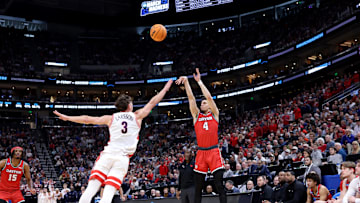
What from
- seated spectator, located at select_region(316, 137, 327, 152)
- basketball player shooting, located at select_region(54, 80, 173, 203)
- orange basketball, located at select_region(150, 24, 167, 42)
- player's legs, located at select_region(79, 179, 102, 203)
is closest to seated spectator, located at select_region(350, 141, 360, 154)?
seated spectator, located at select_region(316, 137, 327, 152)

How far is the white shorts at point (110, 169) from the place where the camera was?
22.2 feet

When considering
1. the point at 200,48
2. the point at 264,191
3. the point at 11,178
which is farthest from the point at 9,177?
the point at 200,48

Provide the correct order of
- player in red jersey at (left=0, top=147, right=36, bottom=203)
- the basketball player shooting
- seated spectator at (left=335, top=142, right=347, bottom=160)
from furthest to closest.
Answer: seated spectator at (left=335, top=142, right=347, bottom=160), player in red jersey at (left=0, top=147, right=36, bottom=203), the basketball player shooting

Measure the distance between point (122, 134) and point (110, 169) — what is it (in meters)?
0.65

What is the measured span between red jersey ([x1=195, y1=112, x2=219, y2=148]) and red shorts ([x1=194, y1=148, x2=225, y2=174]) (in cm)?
19

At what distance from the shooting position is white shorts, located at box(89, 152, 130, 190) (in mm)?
6762

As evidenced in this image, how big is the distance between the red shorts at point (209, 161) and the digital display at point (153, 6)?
112ft

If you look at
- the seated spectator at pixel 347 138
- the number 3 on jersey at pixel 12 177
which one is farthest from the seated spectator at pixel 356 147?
the number 3 on jersey at pixel 12 177

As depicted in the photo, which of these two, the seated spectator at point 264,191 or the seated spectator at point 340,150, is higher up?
the seated spectator at point 340,150

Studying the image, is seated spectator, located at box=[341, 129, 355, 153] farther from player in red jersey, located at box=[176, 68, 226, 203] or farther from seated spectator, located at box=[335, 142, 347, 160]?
player in red jersey, located at box=[176, 68, 226, 203]

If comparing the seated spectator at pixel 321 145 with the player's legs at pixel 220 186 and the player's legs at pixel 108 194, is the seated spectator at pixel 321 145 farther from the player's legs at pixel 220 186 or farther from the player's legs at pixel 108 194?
the player's legs at pixel 108 194

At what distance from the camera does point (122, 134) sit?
23.2 ft

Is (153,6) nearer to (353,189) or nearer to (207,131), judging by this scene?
(207,131)

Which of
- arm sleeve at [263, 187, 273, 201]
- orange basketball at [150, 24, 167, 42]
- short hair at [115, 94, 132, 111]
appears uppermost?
orange basketball at [150, 24, 167, 42]
